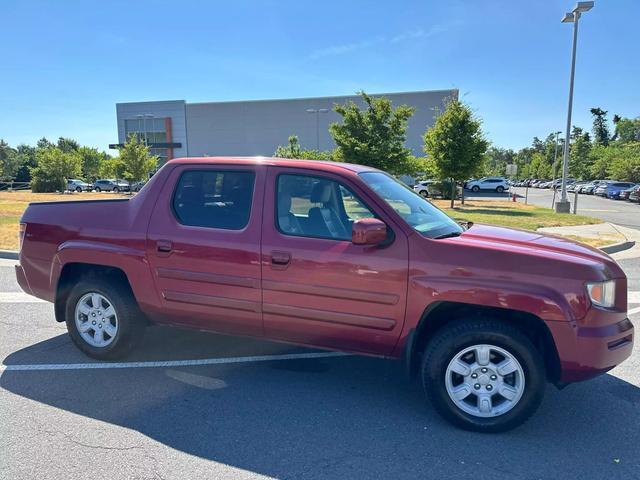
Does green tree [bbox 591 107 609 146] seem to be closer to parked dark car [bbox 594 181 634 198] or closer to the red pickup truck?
parked dark car [bbox 594 181 634 198]

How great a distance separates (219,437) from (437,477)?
4.68 feet

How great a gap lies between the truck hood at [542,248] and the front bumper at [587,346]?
0.35 m

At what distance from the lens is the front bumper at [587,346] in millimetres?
2955

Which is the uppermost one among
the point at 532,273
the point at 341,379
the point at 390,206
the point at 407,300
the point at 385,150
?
the point at 385,150

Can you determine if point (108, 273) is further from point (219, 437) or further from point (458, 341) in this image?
point (458, 341)

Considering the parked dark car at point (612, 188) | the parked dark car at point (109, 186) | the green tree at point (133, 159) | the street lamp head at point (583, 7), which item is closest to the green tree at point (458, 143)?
the street lamp head at point (583, 7)

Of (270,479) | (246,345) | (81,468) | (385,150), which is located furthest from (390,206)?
(385,150)

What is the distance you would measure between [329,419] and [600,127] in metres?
118

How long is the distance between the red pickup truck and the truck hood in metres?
0.02

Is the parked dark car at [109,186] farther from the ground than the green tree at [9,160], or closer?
closer

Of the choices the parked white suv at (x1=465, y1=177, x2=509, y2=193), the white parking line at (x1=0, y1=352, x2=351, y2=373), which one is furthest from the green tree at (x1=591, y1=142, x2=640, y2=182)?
the white parking line at (x1=0, y1=352, x2=351, y2=373)

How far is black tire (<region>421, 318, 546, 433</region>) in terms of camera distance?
3.06 metres

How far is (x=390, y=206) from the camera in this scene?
3.41 metres

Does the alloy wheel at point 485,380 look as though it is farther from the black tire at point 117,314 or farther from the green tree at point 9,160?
the green tree at point 9,160
